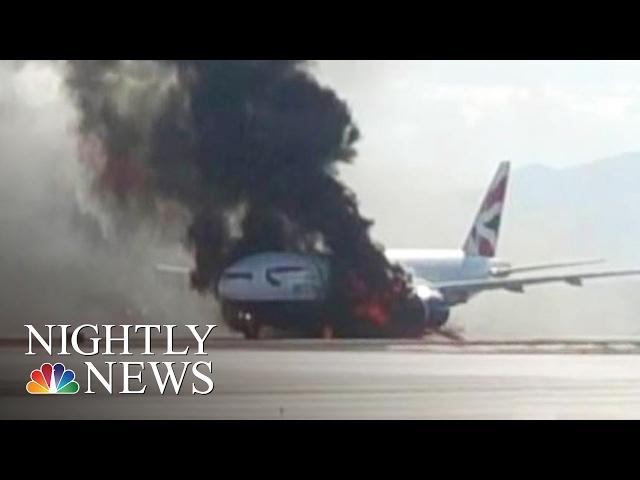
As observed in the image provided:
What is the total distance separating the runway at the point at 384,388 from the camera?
7531 mm

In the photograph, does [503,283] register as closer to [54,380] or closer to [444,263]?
[444,263]

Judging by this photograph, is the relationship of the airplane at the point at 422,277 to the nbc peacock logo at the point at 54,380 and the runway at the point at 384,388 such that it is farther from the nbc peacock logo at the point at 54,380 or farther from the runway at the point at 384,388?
the nbc peacock logo at the point at 54,380

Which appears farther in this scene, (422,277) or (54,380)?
(422,277)

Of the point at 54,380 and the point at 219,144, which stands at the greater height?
the point at 219,144

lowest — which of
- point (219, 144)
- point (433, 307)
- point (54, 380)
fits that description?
point (54, 380)

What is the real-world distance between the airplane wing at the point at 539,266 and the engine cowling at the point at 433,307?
254mm

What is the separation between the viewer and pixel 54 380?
7516 millimetres

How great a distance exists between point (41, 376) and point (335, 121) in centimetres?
162

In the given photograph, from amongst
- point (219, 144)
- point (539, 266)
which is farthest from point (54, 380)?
point (539, 266)

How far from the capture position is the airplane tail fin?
24.8 feet

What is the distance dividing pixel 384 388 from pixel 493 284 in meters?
0.64

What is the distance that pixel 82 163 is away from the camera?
757 centimetres
